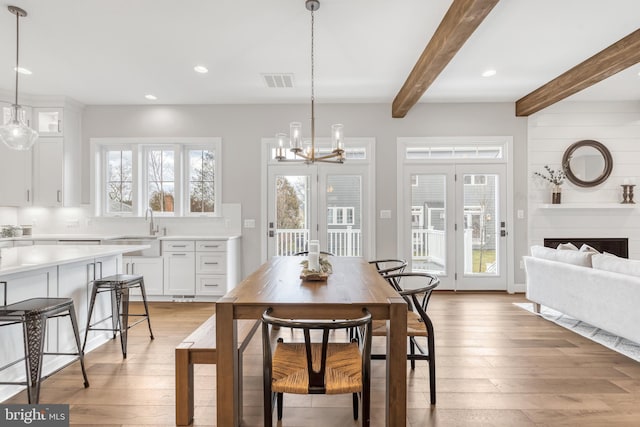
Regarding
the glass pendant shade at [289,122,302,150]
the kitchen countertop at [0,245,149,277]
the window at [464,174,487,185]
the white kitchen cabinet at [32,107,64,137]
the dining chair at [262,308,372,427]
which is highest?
the white kitchen cabinet at [32,107,64,137]

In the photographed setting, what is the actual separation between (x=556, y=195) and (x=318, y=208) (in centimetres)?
350

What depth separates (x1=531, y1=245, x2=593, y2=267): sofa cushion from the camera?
130 inches

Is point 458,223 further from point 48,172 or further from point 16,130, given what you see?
point 48,172

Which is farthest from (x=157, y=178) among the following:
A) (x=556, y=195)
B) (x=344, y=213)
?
(x=556, y=195)

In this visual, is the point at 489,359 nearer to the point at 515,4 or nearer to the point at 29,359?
the point at 515,4

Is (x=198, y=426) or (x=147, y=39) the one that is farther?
(x=147, y=39)

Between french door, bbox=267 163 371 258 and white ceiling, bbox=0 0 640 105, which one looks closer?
white ceiling, bbox=0 0 640 105

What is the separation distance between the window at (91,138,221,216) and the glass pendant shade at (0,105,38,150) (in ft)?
7.91

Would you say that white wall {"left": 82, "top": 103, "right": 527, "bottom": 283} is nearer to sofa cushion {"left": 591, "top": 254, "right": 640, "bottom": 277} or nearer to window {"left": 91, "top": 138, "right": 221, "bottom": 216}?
window {"left": 91, "top": 138, "right": 221, "bottom": 216}

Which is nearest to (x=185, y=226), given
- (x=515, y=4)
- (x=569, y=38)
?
(x=515, y=4)

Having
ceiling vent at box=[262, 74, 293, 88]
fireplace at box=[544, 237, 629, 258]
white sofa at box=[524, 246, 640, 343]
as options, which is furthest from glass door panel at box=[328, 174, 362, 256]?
fireplace at box=[544, 237, 629, 258]

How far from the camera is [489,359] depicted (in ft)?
9.26

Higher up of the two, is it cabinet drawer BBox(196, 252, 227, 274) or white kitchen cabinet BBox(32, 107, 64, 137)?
white kitchen cabinet BBox(32, 107, 64, 137)

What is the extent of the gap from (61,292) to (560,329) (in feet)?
15.0
